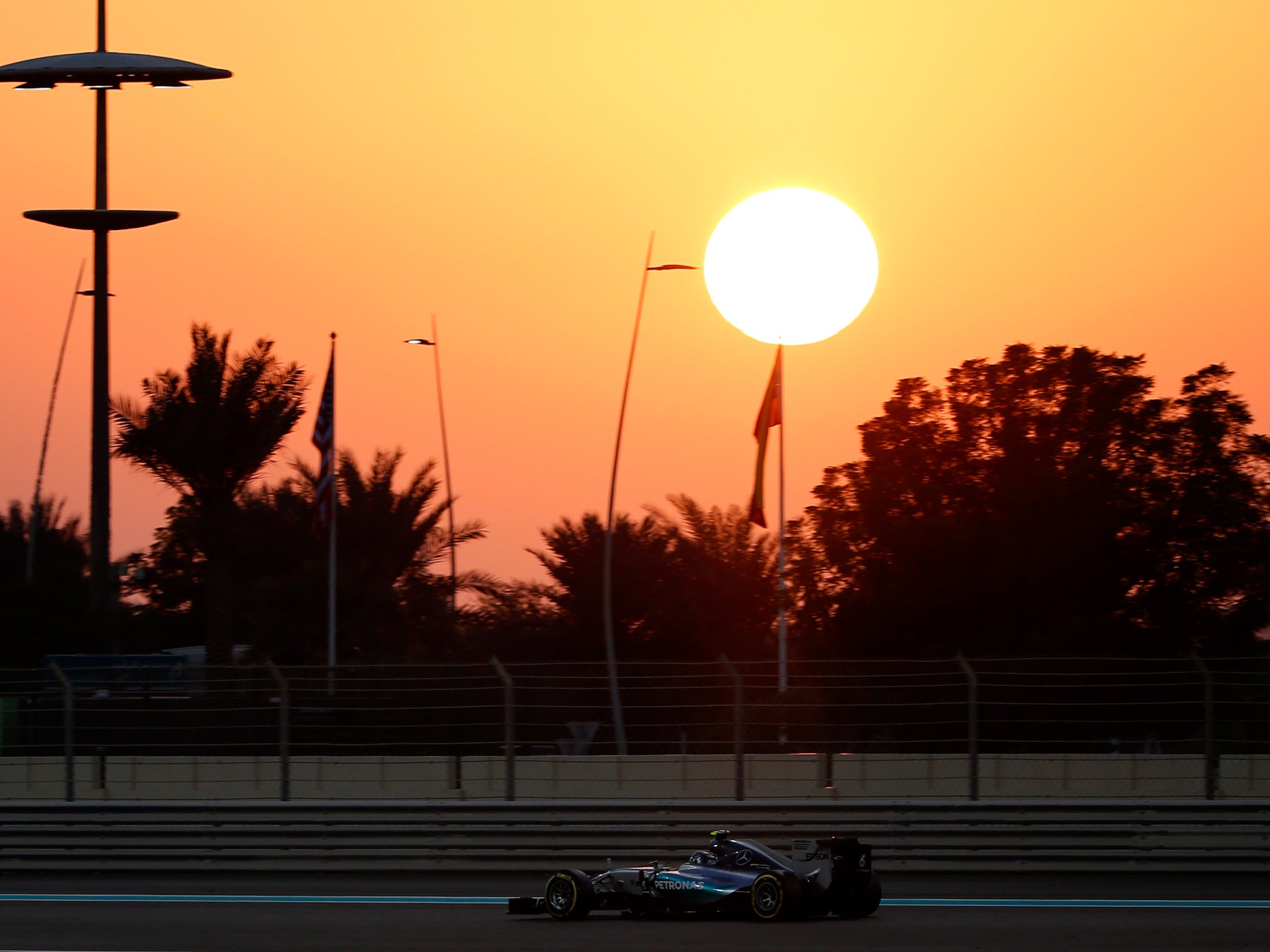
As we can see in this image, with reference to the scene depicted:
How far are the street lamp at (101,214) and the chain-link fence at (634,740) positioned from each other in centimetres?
1519

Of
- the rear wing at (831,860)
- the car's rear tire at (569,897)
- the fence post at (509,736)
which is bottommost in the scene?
the car's rear tire at (569,897)

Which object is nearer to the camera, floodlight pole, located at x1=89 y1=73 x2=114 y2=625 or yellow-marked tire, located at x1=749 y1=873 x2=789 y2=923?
yellow-marked tire, located at x1=749 y1=873 x2=789 y2=923

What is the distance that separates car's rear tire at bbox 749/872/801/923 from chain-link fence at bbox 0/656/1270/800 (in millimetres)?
3114

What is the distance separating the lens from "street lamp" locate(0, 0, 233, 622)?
98.8ft

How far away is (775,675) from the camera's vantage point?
14359 millimetres

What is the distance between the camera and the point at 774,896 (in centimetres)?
1115

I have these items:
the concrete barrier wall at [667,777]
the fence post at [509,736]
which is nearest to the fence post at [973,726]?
the concrete barrier wall at [667,777]

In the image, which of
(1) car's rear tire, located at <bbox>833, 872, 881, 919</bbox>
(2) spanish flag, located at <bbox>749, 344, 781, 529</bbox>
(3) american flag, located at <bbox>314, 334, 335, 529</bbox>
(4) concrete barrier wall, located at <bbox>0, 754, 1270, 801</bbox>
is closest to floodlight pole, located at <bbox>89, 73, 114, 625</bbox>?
(3) american flag, located at <bbox>314, 334, 335, 529</bbox>

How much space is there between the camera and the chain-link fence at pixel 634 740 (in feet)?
47.6

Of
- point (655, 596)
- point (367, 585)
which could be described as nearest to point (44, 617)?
point (367, 585)

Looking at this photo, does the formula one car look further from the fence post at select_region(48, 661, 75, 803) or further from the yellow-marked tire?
the fence post at select_region(48, 661, 75, 803)

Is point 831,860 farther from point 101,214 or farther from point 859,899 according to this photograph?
point 101,214

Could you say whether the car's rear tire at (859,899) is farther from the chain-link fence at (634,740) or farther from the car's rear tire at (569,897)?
the chain-link fence at (634,740)

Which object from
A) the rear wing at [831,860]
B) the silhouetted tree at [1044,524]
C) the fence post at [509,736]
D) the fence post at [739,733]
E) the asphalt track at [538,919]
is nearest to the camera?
the asphalt track at [538,919]
